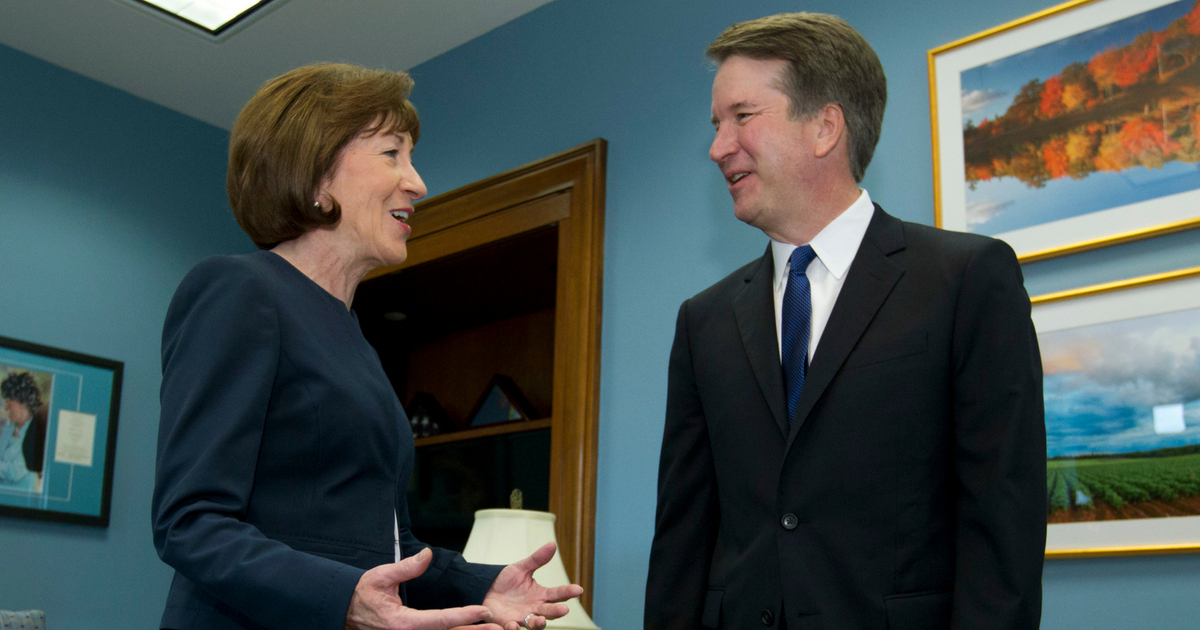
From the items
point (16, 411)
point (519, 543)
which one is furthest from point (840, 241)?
point (16, 411)

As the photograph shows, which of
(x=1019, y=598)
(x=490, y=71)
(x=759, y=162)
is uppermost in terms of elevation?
(x=490, y=71)

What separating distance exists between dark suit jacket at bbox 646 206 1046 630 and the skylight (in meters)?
2.99

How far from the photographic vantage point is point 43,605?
3.78 metres

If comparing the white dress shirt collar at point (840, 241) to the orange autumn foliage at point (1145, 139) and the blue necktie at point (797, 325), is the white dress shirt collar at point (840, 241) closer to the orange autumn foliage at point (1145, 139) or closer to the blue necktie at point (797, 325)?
the blue necktie at point (797, 325)

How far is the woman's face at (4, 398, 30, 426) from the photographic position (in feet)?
12.5

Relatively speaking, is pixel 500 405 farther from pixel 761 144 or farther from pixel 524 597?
pixel 524 597

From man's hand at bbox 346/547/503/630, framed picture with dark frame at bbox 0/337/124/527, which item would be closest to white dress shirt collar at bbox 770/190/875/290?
man's hand at bbox 346/547/503/630

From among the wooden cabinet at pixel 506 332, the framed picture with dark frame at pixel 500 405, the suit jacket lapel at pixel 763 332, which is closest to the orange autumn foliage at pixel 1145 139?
the suit jacket lapel at pixel 763 332

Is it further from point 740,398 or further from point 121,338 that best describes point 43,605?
point 740,398

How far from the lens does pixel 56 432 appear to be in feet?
12.9

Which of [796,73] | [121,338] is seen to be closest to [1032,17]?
[796,73]

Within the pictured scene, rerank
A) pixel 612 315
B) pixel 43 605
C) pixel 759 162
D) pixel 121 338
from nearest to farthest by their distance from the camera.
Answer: pixel 759 162, pixel 612 315, pixel 43 605, pixel 121 338

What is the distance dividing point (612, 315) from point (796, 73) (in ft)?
5.09

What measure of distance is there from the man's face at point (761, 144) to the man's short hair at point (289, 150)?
62 cm
